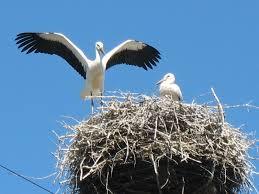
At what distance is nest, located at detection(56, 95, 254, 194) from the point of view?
25.2ft

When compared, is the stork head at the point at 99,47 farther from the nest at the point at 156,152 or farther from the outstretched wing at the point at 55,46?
the nest at the point at 156,152

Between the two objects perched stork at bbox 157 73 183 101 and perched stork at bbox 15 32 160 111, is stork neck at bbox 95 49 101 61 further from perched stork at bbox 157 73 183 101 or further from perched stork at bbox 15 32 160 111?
perched stork at bbox 157 73 183 101

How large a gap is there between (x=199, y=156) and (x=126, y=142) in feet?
1.97

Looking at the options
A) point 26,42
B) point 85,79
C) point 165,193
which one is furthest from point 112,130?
point 26,42

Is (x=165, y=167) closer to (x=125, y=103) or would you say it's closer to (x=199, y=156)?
(x=199, y=156)

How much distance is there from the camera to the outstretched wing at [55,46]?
36.8 feet

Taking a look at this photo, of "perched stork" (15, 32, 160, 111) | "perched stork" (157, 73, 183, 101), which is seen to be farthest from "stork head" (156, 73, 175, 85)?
"perched stork" (15, 32, 160, 111)

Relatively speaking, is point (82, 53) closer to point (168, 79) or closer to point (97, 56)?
point (97, 56)

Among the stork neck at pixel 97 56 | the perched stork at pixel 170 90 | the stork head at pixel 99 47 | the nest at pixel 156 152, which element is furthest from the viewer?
the stork head at pixel 99 47

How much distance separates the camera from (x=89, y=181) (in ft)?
25.7

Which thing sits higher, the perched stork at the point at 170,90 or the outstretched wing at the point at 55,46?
the outstretched wing at the point at 55,46

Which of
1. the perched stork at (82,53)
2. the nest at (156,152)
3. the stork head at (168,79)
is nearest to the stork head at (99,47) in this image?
the perched stork at (82,53)

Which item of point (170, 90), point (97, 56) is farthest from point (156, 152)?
point (97, 56)

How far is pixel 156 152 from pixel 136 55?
3787 millimetres
